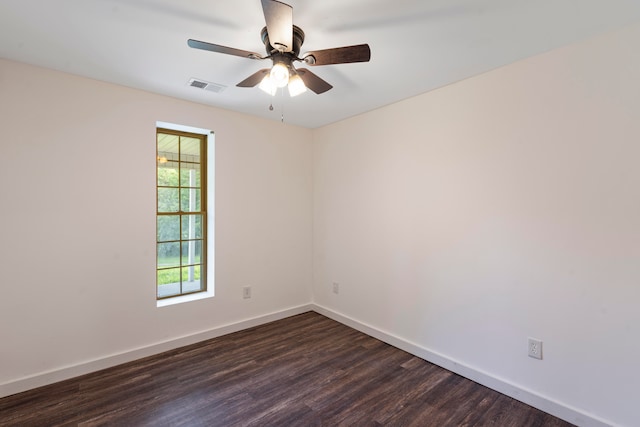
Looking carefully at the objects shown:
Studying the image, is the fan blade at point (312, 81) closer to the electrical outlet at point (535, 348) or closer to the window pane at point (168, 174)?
the window pane at point (168, 174)

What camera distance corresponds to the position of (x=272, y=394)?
2.25m

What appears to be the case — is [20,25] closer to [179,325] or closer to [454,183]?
[179,325]

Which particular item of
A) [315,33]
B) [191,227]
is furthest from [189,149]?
[315,33]

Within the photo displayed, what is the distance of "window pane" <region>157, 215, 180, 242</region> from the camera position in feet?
10.1

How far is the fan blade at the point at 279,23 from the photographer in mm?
1284

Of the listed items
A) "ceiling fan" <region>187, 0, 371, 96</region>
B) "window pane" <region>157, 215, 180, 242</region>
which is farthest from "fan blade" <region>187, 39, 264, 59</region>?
"window pane" <region>157, 215, 180, 242</region>

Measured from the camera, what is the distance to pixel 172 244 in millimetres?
3162

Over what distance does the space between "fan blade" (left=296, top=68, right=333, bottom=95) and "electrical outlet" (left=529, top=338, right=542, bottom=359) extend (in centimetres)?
227

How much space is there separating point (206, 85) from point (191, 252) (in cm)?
176

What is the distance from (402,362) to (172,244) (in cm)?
258

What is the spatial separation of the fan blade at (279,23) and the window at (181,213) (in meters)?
2.06

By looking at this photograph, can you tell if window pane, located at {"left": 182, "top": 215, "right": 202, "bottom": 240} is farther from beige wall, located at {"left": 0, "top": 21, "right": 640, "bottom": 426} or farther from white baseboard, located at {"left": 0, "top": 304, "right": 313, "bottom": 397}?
white baseboard, located at {"left": 0, "top": 304, "right": 313, "bottom": 397}

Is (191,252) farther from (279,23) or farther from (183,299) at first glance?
(279,23)

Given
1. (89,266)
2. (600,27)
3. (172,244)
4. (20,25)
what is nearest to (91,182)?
(89,266)
